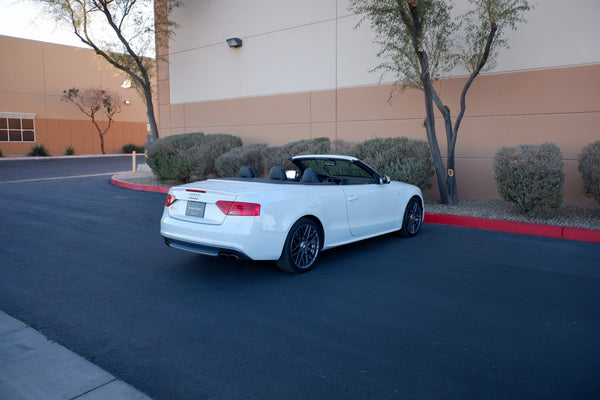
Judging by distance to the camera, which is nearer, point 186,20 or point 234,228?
point 234,228

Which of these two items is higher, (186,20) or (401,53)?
(186,20)

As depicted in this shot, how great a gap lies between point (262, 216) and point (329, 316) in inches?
57.1

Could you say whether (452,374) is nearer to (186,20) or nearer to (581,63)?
(581,63)

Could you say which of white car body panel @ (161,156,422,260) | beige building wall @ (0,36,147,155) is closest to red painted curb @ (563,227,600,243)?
white car body panel @ (161,156,422,260)

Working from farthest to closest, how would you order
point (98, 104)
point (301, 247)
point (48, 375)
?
point (98, 104), point (301, 247), point (48, 375)

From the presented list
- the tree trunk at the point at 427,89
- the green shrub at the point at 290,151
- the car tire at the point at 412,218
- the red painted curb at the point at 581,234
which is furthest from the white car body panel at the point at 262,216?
the green shrub at the point at 290,151

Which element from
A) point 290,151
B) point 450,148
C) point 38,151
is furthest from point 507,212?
point 38,151

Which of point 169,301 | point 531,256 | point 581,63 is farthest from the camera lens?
point 581,63

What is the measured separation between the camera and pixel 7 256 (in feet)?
21.2

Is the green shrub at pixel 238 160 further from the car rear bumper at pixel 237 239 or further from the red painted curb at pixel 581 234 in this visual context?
the car rear bumper at pixel 237 239

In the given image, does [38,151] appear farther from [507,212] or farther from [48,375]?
[48,375]

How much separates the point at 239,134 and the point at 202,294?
12.9 m

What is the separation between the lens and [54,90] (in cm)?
3625

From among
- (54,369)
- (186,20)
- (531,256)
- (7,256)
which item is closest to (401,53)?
(531,256)
